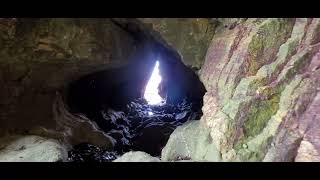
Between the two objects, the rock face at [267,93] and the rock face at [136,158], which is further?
the rock face at [136,158]

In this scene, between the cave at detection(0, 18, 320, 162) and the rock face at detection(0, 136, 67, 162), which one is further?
the rock face at detection(0, 136, 67, 162)

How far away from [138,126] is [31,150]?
179 inches

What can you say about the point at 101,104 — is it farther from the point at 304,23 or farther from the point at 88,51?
the point at 304,23

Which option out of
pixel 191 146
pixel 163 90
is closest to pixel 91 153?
pixel 191 146

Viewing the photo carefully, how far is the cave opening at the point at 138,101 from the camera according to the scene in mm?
11461

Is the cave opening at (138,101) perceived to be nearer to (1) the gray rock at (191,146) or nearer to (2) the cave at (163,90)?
(2) the cave at (163,90)

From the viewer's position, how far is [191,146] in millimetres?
7664

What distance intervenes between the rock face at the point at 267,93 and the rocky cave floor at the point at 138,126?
13.3 ft

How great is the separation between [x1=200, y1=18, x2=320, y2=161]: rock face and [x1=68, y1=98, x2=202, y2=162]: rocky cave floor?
160 inches

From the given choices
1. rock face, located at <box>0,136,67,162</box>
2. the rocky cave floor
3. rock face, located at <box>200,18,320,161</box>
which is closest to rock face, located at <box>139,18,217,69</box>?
rock face, located at <box>200,18,320,161</box>

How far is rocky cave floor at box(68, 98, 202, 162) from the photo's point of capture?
1025 centimetres

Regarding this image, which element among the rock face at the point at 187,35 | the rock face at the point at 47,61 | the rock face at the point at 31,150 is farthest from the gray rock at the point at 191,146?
the rock face at the point at 47,61

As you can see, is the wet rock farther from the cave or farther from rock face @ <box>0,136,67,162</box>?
rock face @ <box>0,136,67,162</box>

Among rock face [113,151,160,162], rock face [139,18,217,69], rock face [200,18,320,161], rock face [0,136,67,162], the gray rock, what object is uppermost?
rock face [139,18,217,69]
